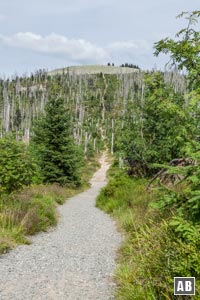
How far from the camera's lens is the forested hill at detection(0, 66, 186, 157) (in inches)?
3017

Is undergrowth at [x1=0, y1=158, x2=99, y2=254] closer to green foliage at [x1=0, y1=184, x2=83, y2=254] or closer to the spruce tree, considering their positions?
green foliage at [x1=0, y1=184, x2=83, y2=254]

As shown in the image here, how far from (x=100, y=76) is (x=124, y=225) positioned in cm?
12097

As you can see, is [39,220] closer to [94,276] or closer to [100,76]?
[94,276]

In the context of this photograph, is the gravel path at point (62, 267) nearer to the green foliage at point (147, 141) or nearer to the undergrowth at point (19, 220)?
the undergrowth at point (19, 220)

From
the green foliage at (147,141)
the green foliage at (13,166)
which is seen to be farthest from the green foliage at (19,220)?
the green foliage at (147,141)

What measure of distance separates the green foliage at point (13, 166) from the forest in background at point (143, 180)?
1.4 inches

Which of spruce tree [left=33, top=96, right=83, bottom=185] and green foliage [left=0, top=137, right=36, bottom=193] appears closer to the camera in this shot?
green foliage [left=0, top=137, right=36, bottom=193]

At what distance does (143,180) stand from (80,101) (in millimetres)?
76439

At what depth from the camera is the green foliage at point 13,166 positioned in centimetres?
1318

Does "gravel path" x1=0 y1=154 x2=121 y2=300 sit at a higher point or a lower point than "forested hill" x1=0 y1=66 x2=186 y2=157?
lower

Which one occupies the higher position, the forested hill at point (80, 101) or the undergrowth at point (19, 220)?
the forested hill at point (80, 101)

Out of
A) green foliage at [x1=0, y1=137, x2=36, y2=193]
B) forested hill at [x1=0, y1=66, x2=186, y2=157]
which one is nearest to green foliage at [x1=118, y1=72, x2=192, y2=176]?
green foliage at [x1=0, y1=137, x2=36, y2=193]

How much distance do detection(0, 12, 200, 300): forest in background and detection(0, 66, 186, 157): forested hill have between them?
1463 inches

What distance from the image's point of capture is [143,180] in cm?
1967
